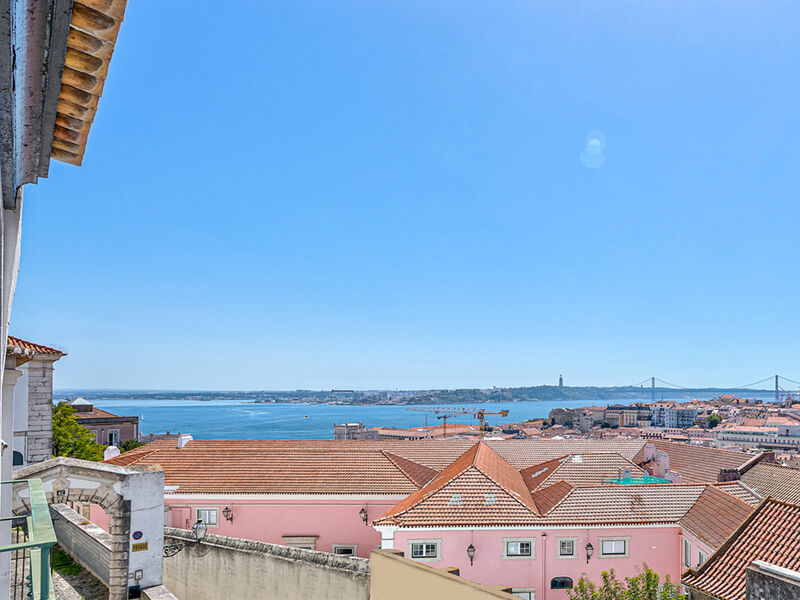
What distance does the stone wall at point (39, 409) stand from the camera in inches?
656

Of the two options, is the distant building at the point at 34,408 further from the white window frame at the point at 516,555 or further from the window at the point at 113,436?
the window at the point at 113,436

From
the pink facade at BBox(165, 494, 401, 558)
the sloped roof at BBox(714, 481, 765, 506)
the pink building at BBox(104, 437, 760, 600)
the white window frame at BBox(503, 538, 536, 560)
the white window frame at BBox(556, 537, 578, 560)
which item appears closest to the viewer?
the pink building at BBox(104, 437, 760, 600)

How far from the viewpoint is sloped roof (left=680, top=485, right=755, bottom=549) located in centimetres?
1478

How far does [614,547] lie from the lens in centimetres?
1628

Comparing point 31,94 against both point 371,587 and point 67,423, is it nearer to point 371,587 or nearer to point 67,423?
point 371,587

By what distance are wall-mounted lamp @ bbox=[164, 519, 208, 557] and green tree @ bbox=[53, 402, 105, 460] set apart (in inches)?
692

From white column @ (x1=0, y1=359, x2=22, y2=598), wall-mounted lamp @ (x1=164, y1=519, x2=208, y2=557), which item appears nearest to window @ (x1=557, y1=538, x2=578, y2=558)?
wall-mounted lamp @ (x1=164, y1=519, x2=208, y2=557)

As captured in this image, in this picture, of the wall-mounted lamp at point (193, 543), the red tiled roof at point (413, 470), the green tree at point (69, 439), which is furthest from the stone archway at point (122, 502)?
the green tree at point (69, 439)

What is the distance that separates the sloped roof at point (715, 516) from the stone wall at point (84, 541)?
14.7 metres

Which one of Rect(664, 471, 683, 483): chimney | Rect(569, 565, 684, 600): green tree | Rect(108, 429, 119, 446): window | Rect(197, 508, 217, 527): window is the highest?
Rect(197, 508, 217, 527): window

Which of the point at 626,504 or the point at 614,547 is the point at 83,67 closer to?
the point at 614,547

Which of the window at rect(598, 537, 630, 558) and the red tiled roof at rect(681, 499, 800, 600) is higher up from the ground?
the red tiled roof at rect(681, 499, 800, 600)

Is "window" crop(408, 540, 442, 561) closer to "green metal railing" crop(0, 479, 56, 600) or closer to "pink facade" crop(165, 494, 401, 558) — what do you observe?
"pink facade" crop(165, 494, 401, 558)

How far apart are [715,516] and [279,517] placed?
1318 centimetres
